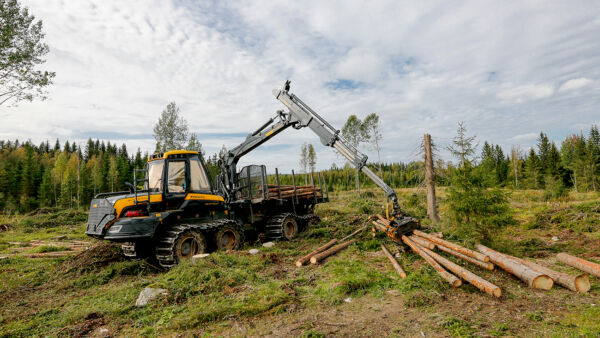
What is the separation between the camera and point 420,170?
1473 cm

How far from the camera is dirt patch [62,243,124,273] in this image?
9491 mm

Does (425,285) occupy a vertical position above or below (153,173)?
below

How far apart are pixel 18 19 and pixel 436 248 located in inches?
763

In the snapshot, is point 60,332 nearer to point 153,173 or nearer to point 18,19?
point 153,173

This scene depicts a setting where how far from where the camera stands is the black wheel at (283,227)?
12.7 m

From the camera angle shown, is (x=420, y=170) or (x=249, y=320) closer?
(x=249, y=320)

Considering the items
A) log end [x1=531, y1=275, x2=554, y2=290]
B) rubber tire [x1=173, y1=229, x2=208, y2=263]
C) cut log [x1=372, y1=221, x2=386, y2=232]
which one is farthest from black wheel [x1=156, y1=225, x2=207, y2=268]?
log end [x1=531, y1=275, x2=554, y2=290]

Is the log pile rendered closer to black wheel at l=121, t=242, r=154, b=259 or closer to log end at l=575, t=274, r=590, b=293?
log end at l=575, t=274, r=590, b=293

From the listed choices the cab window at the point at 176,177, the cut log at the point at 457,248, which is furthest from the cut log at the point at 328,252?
the cab window at the point at 176,177

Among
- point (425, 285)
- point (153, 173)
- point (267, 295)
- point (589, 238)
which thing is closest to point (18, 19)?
point (153, 173)

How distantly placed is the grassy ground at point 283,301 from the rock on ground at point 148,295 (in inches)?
5.3

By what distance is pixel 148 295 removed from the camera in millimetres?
6320

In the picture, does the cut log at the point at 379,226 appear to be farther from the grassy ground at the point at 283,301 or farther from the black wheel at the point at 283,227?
the black wheel at the point at 283,227

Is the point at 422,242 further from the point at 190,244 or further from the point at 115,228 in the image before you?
the point at 115,228
